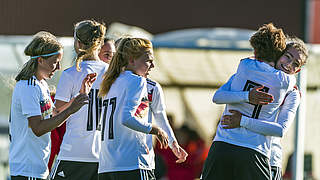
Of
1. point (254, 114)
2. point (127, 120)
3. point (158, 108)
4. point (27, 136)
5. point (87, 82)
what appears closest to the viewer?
point (127, 120)

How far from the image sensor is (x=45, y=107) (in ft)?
15.0

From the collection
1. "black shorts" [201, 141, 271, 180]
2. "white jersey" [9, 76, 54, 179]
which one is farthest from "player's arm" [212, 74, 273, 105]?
"white jersey" [9, 76, 54, 179]

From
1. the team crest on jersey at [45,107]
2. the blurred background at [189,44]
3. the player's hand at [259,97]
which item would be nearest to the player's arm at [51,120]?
the team crest on jersey at [45,107]

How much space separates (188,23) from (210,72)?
5402mm

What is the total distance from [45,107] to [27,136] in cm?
24

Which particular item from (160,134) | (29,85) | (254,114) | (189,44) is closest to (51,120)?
(29,85)

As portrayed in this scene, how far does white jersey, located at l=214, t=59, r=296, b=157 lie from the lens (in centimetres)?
452

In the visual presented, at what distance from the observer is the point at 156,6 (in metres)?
17.2

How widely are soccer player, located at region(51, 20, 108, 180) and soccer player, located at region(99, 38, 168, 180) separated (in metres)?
0.33

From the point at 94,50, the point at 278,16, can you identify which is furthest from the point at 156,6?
the point at 94,50

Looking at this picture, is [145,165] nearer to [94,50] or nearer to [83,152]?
[83,152]

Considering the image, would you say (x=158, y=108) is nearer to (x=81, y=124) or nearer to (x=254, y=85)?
(x=81, y=124)

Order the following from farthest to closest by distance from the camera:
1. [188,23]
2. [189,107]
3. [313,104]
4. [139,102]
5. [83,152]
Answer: [188,23], [189,107], [313,104], [83,152], [139,102]

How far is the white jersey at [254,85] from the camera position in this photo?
452 cm
